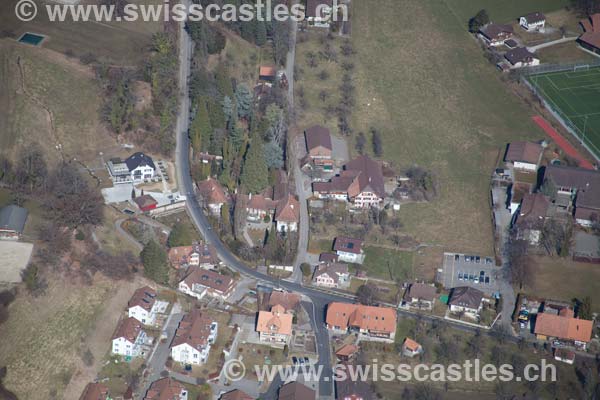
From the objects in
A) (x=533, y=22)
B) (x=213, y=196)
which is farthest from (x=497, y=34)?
(x=213, y=196)

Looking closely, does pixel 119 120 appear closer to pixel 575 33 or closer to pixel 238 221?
pixel 238 221

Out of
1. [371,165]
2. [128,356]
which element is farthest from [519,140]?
[128,356]

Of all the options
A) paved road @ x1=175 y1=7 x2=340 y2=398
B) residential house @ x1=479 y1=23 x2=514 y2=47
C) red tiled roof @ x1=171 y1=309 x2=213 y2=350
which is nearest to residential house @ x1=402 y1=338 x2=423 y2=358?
paved road @ x1=175 y1=7 x2=340 y2=398

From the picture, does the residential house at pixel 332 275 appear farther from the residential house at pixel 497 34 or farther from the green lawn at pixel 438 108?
the residential house at pixel 497 34

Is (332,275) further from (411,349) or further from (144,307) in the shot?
(144,307)

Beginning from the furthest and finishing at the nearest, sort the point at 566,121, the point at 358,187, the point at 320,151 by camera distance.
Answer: the point at 566,121 → the point at 320,151 → the point at 358,187

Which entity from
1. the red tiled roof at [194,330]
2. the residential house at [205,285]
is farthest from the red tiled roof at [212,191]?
the red tiled roof at [194,330]
